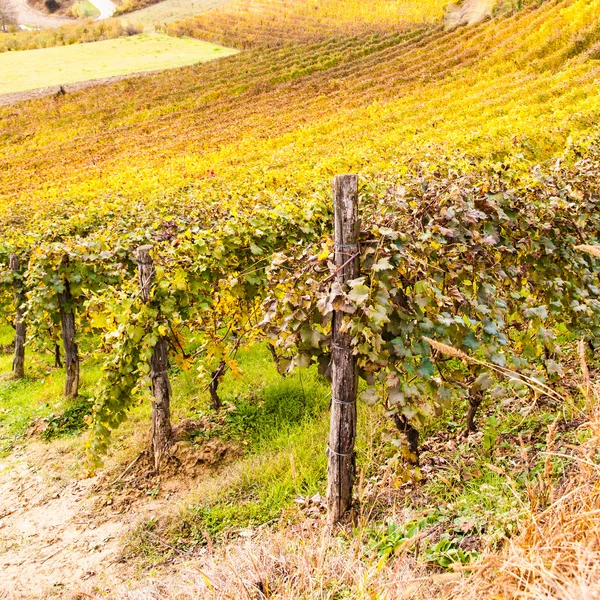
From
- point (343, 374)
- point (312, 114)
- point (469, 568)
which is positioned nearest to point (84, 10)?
point (312, 114)

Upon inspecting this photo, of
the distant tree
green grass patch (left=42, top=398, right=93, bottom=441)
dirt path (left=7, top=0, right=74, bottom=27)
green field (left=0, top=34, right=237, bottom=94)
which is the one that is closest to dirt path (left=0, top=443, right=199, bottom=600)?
green grass patch (left=42, top=398, right=93, bottom=441)

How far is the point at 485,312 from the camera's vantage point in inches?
140

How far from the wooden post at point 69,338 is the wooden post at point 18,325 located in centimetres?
144

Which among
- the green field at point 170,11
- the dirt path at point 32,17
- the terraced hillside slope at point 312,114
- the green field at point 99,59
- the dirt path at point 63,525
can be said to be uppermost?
the dirt path at point 32,17

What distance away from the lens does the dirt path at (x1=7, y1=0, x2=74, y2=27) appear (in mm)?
64062

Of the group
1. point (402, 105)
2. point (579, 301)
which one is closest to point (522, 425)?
point (579, 301)

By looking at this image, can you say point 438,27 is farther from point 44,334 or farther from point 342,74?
point 44,334

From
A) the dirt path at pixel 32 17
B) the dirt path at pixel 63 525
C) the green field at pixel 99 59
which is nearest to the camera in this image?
the dirt path at pixel 63 525

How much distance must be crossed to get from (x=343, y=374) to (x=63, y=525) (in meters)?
3.06

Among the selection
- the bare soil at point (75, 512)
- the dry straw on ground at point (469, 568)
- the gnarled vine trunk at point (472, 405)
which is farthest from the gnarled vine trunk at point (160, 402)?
the gnarled vine trunk at point (472, 405)

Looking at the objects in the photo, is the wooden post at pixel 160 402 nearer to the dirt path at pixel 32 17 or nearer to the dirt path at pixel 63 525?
the dirt path at pixel 63 525

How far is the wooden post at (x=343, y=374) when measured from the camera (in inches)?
123

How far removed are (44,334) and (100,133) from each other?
25690mm

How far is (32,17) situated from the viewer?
6631 cm
